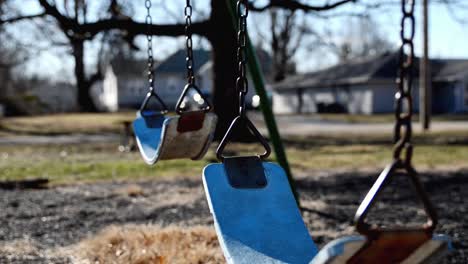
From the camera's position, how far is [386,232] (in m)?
1.32

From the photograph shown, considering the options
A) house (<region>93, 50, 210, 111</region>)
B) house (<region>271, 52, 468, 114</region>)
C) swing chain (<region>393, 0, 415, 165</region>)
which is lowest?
house (<region>93, 50, 210, 111</region>)

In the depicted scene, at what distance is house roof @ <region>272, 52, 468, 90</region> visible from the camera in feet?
97.1

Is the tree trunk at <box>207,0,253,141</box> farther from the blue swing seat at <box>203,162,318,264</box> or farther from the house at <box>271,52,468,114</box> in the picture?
the house at <box>271,52,468,114</box>

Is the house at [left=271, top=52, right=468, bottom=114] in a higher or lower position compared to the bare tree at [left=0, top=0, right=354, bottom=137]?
lower

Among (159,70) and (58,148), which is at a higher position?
(58,148)

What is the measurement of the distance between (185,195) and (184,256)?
293 centimetres

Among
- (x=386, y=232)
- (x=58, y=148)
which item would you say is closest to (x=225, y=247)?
(x=386, y=232)

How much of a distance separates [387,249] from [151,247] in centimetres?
225

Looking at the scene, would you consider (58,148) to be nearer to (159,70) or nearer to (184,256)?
(184,256)

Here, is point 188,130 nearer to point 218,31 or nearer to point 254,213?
point 254,213

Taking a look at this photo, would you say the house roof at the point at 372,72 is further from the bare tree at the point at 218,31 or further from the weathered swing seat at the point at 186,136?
the weathered swing seat at the point at 186,136

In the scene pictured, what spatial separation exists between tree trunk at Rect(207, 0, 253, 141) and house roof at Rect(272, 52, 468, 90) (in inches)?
700

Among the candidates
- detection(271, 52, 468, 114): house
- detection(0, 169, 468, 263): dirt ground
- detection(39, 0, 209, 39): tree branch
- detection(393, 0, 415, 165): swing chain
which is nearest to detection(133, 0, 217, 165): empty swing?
detection(0, 169, 468, 263): dirt ground

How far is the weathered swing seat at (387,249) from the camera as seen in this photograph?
1.31 meters
